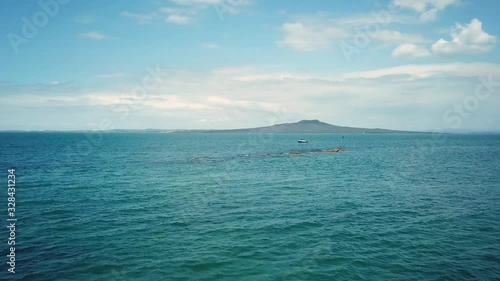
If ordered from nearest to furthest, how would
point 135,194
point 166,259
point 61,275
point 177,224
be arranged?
1. point 61,275
2. point 166,259
3. point 177,224
4. point 135,194

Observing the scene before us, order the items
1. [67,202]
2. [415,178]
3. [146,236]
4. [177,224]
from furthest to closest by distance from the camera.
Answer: [415,178]
[67,202]
[177,224]
[146,236]

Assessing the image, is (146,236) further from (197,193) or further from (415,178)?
(415,178)

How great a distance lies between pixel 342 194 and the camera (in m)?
50.5

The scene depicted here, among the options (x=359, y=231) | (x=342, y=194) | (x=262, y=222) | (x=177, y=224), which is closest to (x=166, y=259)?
(x=177, y=224)

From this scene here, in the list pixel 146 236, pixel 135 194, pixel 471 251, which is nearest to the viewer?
A: pixel 471 251

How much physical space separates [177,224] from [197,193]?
1603cm

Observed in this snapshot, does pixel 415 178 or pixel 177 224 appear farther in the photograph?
pixel 415 178

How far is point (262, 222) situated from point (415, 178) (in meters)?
46.0

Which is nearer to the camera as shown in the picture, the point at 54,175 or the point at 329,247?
the point at 329,247

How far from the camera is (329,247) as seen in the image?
28.4 meters

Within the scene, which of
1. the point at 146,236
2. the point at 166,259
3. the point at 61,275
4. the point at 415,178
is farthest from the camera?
the point at 415,178

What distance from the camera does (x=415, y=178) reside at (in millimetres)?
66000

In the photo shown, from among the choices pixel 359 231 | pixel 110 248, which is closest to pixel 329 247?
pixel 359 231

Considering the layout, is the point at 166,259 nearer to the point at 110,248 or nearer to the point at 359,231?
the point at 110,248
